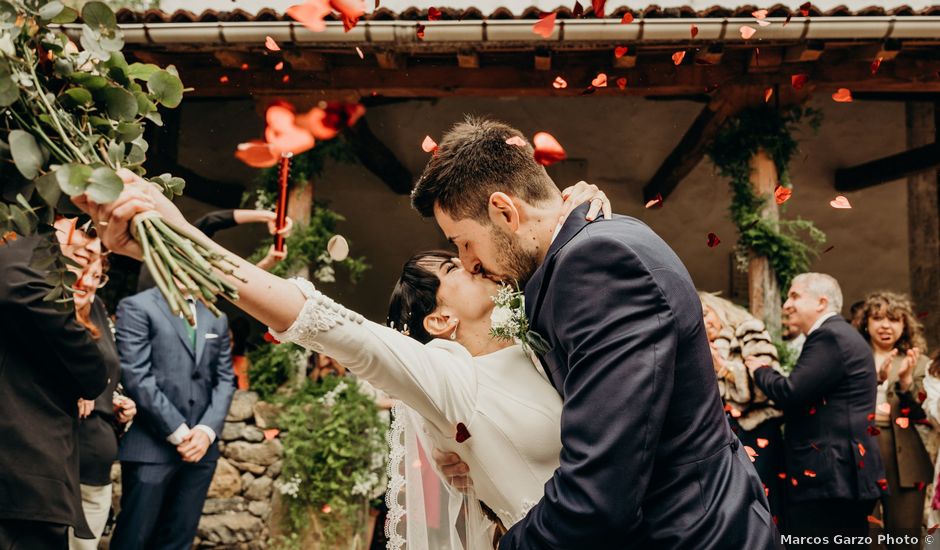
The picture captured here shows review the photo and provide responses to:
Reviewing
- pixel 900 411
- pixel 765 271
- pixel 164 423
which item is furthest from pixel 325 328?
pixel 765 271

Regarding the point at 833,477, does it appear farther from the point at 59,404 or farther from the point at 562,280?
the point at 59,404

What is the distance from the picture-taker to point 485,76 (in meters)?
6.45

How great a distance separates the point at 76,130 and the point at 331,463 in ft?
14.2

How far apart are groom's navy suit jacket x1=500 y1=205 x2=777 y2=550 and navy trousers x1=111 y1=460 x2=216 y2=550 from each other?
3.39 meters

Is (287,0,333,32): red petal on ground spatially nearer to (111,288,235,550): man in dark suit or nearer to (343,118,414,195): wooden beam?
(111,288,235,550): man in dark suit

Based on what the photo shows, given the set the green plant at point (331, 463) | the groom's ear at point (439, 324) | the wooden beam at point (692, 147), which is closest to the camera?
the groom's ear at point (439, 324)

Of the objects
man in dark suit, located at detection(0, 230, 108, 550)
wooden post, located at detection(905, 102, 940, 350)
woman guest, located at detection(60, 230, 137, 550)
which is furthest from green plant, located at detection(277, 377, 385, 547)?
wooden post, located at detection(905, 102, 940, 350)

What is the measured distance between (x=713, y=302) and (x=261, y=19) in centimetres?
407

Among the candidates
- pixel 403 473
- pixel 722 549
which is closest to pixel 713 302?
pixel 403 473

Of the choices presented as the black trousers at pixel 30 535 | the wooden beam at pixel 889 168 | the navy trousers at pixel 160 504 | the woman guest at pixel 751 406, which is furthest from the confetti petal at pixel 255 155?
the wooden beam at pixel 889 168

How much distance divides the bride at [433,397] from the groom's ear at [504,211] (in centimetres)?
14

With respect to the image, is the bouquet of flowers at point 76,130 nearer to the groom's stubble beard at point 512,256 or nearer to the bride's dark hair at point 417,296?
the groom's stubble beard at point 512,256

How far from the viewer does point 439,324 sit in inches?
130

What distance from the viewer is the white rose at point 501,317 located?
2.19 m
